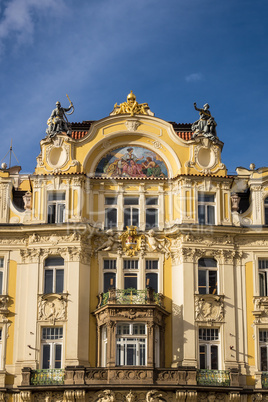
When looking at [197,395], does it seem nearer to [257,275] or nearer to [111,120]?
[257,275]

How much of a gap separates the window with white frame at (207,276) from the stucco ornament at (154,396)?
5.82 m

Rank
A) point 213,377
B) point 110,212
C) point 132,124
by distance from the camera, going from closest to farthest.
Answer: point 213,377, point 110,212, point 132,124

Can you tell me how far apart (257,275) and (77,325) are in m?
9.73

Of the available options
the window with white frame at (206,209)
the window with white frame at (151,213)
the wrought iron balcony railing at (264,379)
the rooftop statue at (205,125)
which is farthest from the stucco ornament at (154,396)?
the rooftop statue at (205,125)

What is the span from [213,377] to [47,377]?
811cm

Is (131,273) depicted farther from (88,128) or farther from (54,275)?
(88,128)

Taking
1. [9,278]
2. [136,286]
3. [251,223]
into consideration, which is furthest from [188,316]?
[9,278]

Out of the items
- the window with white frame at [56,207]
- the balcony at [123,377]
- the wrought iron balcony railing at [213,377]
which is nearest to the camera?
the balcony at [123,377]

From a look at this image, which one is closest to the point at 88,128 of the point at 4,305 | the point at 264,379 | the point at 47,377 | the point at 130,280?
the point at 130,280

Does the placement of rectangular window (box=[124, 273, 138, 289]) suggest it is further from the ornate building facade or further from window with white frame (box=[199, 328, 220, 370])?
window with white frame (box=[199, 328, 220, 370])

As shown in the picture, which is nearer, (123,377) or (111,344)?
(123,377)

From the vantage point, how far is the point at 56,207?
4525cm

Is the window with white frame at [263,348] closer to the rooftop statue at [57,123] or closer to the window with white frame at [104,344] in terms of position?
the window with white frame at [104,344]

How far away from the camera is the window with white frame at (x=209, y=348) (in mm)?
42844
